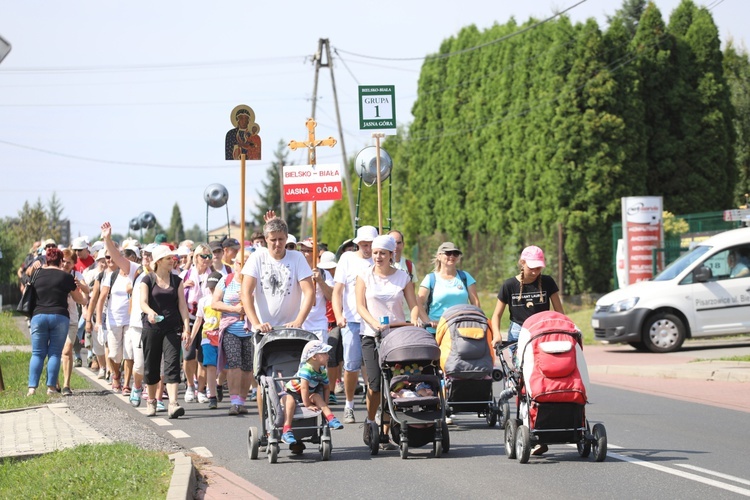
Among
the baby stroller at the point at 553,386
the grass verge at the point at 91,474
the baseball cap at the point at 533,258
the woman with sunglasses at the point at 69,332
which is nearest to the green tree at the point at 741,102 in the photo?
the woman with sunglasses at the point at 69,332

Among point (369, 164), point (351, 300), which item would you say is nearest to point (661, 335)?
point (369, 164)

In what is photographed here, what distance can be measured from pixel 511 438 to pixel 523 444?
341mm

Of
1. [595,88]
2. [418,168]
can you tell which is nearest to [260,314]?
[595,88]

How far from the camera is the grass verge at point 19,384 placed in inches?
567

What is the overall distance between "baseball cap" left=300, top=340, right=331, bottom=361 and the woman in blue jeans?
604 cm

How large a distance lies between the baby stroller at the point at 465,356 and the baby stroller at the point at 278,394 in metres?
1.65

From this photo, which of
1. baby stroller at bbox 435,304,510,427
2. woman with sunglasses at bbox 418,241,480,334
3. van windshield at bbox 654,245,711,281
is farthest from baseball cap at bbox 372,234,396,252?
van windshield at bbox 654,245,711,281

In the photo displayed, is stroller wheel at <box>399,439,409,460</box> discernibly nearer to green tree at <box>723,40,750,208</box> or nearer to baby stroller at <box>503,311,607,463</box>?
baby stroller at <box>503,311,607,463</box>

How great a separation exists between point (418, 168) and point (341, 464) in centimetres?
4203

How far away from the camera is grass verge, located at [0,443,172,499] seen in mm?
8281

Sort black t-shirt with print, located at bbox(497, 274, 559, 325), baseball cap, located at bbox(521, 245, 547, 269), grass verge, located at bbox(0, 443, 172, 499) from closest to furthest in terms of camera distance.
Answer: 1. grass verge, located at bbox(0, 443, 172, 499)
2. baseball cap, located at bbox(521, 245, 547, 269)
3. black t-shirt with print, located at bbox(497, 274, 559, 325)

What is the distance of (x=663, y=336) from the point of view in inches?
874

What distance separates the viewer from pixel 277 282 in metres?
10.7

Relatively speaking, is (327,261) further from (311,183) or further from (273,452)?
(273,452)
